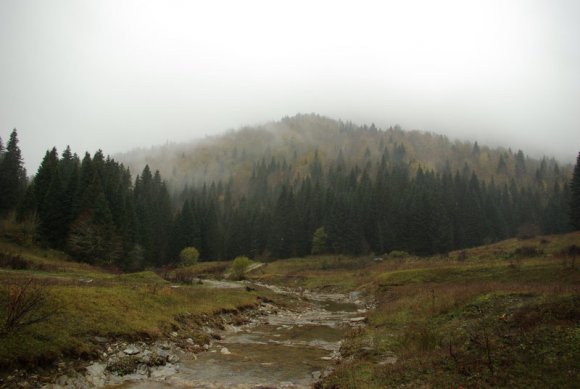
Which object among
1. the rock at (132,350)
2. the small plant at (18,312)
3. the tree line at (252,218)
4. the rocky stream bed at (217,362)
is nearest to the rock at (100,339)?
the rocky stream bed at (217,362)

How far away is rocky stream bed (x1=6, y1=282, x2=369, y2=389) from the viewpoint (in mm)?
13680

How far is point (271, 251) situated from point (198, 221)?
27.5 metres

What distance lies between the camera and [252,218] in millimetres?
142000

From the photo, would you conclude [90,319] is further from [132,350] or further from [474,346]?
[474,346]

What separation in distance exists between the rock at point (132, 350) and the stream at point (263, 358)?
6.41ft

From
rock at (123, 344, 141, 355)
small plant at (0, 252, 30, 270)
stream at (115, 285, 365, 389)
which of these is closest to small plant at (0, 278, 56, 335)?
rock at (123, 344, 141, 355)

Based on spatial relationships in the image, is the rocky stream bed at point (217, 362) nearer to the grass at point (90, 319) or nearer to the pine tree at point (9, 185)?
the grass at point (90, 319)

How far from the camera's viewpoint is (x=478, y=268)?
1743 inches

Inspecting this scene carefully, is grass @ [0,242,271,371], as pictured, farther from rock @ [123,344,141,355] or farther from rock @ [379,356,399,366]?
rock @ [379,356,399,366]

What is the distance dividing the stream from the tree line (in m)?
53.2

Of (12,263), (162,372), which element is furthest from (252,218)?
(162,372)

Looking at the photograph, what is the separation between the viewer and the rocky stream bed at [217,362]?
539 inches

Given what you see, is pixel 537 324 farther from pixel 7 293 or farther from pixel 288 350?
pixel 7 293

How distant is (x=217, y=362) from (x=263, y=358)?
231 centimetres
